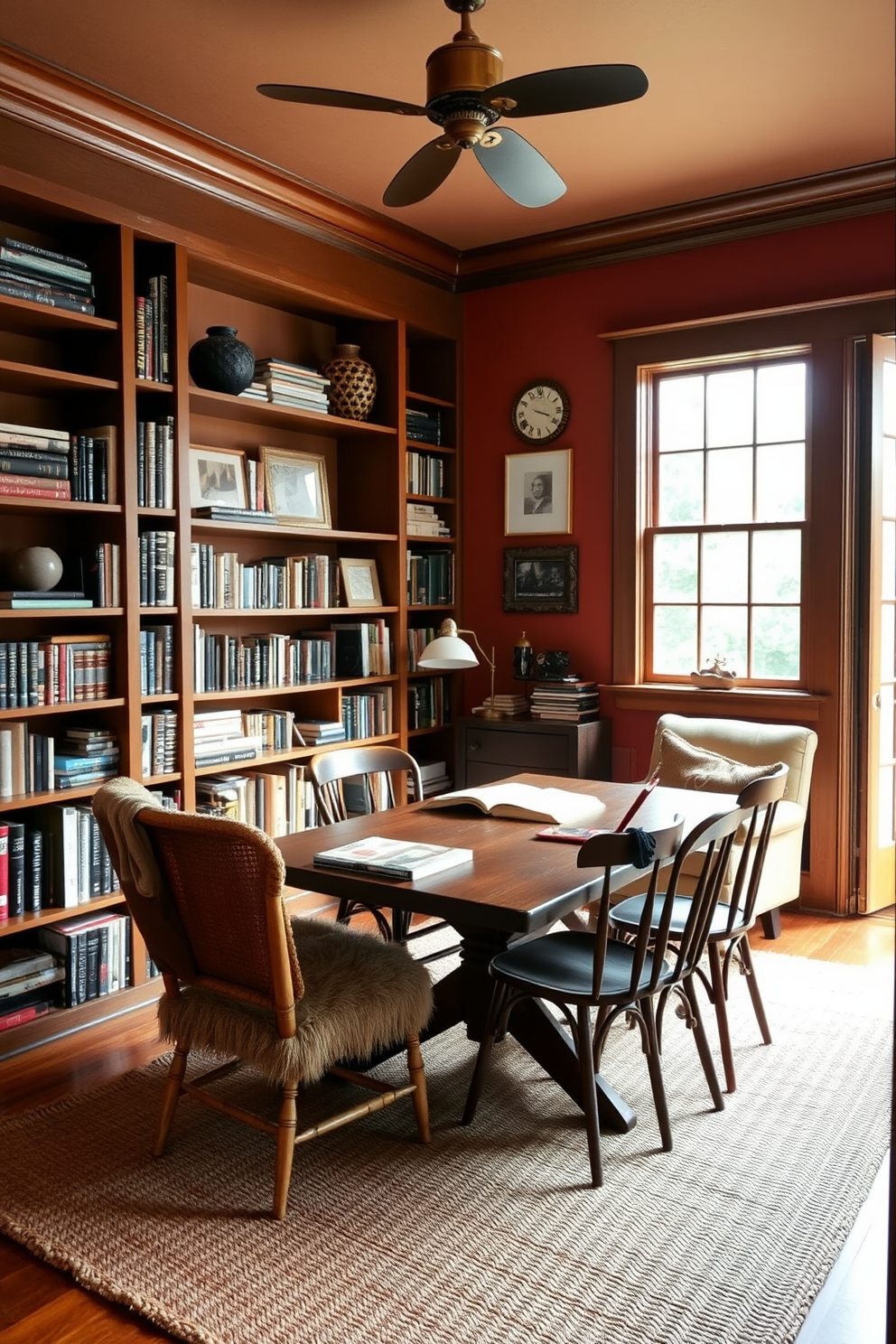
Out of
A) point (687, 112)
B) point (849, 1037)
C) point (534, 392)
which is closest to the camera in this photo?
point (849, 1037)

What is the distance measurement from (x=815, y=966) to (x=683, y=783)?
807 millimetres

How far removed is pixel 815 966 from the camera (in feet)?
12.7

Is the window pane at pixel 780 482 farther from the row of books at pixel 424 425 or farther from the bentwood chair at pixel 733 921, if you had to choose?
the bentwood chair at pixel 733 921

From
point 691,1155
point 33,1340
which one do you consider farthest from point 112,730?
point 691,1155

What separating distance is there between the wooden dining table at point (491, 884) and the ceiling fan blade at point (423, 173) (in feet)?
5.75

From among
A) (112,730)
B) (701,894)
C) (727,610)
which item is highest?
(727,610)

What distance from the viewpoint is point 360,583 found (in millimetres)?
4918

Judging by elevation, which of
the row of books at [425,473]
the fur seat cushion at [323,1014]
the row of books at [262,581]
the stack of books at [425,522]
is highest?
the row of books at [425,473]

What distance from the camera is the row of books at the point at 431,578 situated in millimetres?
5199

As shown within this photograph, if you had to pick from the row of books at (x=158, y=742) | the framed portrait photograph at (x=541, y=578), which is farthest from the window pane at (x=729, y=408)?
the row of books at (x=158, y=742)

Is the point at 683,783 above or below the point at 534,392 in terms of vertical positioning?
below

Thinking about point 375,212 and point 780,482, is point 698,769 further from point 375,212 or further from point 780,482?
point 375,212

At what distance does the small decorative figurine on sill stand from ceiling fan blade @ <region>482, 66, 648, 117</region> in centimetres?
266

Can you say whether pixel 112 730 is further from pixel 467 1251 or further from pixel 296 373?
pixel 467 1251
